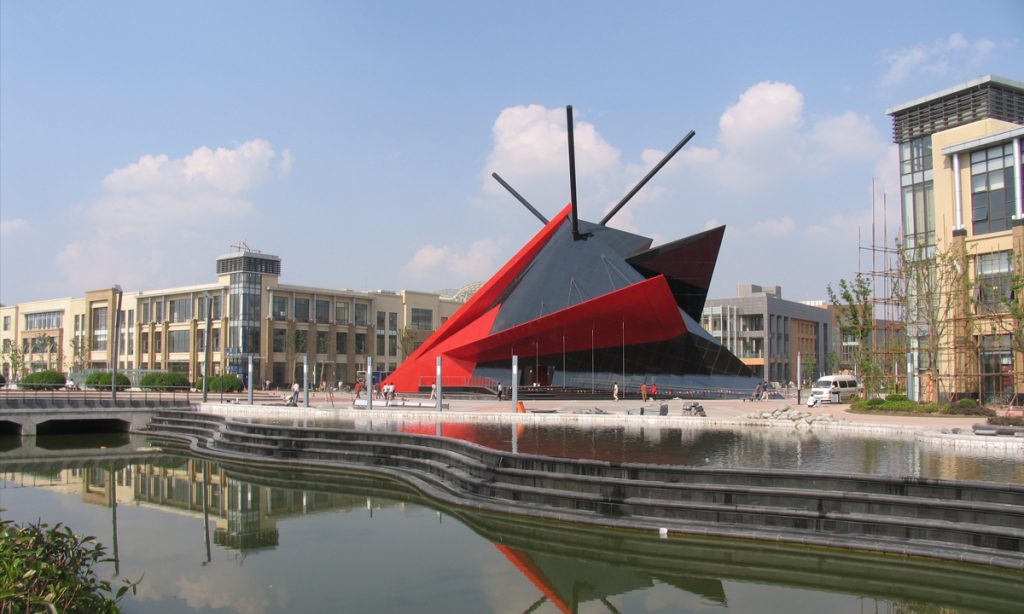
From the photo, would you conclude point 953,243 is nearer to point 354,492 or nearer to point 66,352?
point 354,492

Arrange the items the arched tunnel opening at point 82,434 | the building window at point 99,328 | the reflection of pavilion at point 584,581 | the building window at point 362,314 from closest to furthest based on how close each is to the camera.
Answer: the reflection of pavilion at point 584,581 < the arched tunnel opening at point 82,434 < the building window at point 362,314 < the building window at point 99,328

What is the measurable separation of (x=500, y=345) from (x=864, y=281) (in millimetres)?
17086

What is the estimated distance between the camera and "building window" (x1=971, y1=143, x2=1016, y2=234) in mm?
31219

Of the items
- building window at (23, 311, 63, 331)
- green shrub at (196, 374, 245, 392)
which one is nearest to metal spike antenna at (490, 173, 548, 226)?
green shrub at (196, 374, 245, 392)

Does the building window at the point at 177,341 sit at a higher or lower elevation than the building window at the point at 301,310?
lower

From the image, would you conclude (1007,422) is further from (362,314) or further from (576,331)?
(362,314)

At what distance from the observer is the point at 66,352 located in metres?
80.6

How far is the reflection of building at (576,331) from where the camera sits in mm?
39125

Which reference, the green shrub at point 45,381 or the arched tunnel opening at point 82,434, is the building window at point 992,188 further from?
the green shrub at point 45,381

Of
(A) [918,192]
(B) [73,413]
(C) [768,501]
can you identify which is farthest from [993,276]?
(B) [73,413]

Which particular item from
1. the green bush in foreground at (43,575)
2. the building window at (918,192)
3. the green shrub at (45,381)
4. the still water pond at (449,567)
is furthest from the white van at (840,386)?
the green shrub at (45,381)

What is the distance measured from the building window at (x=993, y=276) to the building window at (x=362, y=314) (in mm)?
53708

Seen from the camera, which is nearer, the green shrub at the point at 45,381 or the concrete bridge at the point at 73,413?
the concrete bridge at the point at 73,413

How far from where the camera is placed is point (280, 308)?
2694 inches
